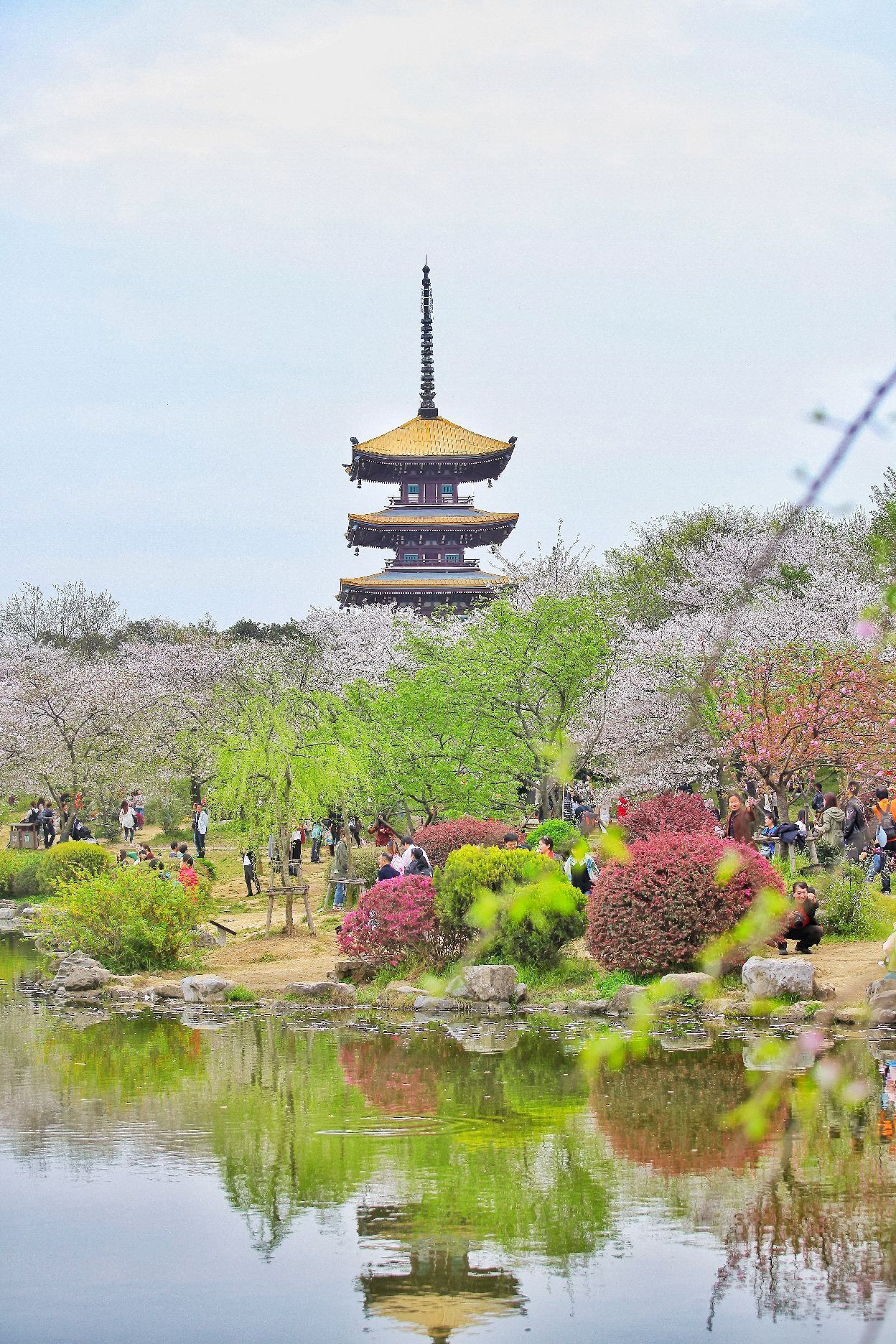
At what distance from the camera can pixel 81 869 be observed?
23.1 meters

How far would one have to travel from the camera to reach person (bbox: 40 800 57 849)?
41031mm

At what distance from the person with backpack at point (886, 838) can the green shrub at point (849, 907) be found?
1.84 metres

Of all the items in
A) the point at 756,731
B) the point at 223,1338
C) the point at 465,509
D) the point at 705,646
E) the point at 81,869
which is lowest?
the point at 223,1338

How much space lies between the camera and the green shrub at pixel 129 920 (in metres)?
21.6

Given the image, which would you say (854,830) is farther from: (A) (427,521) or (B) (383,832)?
(A) (427,521)

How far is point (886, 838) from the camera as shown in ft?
69.7

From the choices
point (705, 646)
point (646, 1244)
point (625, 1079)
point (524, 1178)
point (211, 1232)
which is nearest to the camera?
point (646, 1244)

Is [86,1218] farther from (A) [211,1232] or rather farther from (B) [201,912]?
(B) [201,912]

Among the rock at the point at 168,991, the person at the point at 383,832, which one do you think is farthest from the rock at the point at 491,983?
the person at the point at 383,832

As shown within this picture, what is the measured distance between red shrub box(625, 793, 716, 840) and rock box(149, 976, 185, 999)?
7.06 meters

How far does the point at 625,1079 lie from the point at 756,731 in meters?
11.3

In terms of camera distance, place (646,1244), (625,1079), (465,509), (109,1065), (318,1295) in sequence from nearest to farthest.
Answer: (318,1295)
(646,1244)
(625,1079)
(109,1065)
(465,509)

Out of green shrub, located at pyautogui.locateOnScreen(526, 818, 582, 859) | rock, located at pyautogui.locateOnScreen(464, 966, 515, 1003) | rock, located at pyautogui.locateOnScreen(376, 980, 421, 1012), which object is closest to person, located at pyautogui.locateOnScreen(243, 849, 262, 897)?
green shrub, located at pyautogui.locateOnScreen(526, 818, 582, 859)

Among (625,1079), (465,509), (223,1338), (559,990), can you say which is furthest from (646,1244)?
(465,509)
